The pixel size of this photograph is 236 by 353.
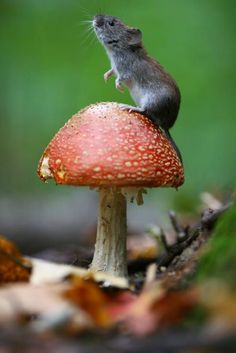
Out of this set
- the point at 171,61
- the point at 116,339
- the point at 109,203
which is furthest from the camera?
the point at 171,61

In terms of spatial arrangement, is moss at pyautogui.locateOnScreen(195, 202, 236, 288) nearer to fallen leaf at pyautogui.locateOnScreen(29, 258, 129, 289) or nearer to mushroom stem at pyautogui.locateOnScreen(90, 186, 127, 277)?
fallen leaf at pyautogui.locateOnScreen(29, 258, 129, 289)

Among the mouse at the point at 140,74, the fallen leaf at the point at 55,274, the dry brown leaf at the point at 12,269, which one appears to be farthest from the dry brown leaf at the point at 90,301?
the mouse at the point at 140,74

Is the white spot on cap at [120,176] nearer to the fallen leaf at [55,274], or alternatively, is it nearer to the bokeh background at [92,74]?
the fallen leaf at [55,274]

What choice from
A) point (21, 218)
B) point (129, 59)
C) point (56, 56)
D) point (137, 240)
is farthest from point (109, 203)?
point (56, 56)

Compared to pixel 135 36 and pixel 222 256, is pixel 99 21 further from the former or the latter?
pixel 222 256

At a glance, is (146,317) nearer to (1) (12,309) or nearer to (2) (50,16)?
(1) (12,309)

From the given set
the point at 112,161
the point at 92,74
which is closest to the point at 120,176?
the point at 112,161
